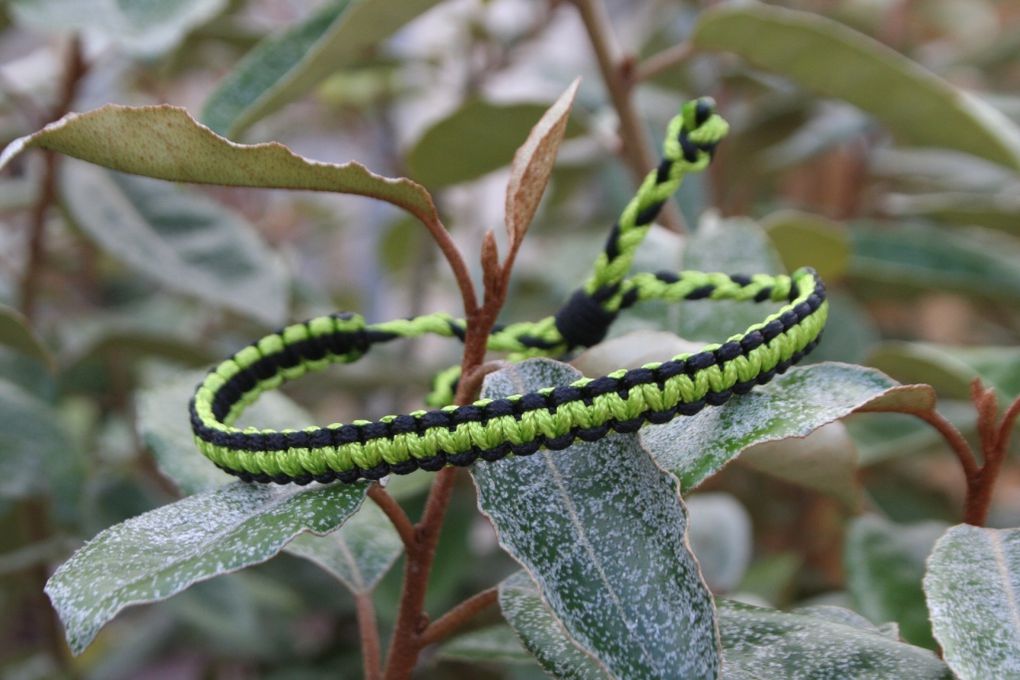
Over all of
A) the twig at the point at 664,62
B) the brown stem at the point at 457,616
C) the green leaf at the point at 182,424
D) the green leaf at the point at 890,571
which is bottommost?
the green leaf at the point at 890,571

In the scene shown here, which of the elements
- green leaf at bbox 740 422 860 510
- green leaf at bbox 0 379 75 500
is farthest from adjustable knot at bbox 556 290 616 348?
green leaf at bbox 0 379 75 500

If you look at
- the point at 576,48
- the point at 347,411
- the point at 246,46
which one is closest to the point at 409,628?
the point at 246,46

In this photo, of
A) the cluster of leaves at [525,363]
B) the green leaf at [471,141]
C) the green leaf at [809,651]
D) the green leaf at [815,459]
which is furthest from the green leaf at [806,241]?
the green leaf at [809,651]

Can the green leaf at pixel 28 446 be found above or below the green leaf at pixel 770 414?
below

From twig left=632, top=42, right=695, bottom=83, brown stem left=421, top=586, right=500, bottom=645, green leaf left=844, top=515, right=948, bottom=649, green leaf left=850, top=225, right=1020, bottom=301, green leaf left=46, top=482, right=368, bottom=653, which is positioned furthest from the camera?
green leaf left=850, top=225, right=1020, bottom=301

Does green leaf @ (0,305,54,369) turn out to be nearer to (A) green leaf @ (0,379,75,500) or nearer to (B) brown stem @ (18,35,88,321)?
(A) green leaf @ (0,379,75,500)

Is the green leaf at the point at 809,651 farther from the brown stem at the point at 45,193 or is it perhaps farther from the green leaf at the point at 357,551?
the brown stem at the point at 45,193
